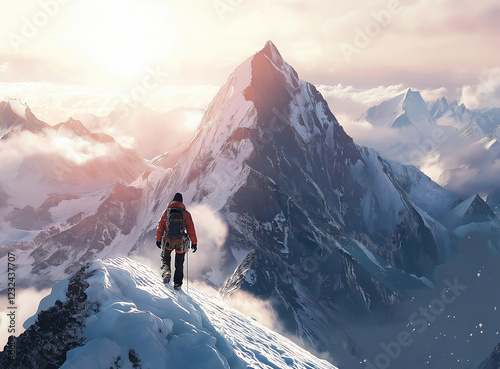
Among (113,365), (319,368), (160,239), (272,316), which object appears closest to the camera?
(113,365)

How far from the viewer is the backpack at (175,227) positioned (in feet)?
94.2

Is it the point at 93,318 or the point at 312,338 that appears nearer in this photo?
the point at 93,318

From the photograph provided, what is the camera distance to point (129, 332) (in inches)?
838

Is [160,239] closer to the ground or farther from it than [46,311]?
farther from it

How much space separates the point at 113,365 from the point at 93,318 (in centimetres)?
274

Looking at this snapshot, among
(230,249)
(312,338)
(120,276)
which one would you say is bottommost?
(312,338)

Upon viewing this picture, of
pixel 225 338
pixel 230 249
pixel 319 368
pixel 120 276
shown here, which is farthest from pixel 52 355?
pixel 230 249

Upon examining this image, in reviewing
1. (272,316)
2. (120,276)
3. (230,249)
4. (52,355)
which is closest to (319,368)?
(120,276)

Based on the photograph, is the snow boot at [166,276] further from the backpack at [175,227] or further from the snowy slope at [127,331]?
the backpack at [175,227]

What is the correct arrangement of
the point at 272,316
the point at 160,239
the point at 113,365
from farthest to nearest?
the point at 272,316, the point at 160,239, the point at 113,365

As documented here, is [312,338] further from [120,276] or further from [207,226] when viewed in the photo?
[120,276]

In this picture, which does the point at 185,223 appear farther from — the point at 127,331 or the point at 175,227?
the point at 127,331

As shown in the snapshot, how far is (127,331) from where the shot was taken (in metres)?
21.3

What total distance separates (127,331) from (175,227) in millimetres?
8768
